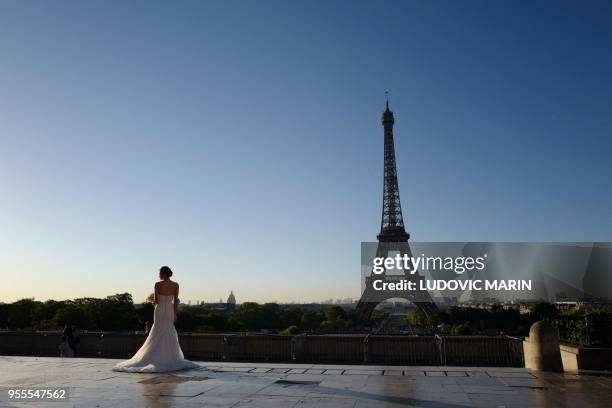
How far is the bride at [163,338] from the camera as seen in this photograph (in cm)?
1203

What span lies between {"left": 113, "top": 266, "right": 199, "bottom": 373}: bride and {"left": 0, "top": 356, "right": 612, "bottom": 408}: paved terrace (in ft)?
1.81

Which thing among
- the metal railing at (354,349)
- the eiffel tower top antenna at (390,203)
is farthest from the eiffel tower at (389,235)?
the metal railing at (354,349)

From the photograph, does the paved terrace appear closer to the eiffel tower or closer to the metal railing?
the metal railing

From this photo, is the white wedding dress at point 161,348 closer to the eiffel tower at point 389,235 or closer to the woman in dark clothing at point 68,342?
the woman in dark clothing at point 68,342

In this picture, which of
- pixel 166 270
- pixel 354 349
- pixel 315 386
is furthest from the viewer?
pixel 354 349

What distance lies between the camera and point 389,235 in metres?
96.7

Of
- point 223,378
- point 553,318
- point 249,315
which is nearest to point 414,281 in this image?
point 249,315

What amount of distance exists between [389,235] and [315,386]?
88453mm

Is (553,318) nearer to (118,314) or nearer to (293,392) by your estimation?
(293,392)

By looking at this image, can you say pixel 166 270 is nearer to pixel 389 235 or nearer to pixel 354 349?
pixel 354 349

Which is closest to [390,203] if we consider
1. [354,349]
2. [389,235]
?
[389,235]

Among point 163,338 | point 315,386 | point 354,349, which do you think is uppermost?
point 163,338

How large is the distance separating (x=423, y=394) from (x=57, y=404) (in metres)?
5.96

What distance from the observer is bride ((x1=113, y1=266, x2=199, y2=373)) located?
39.5 feet
